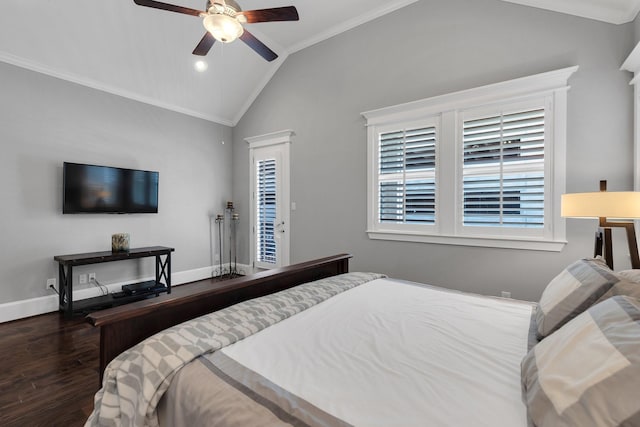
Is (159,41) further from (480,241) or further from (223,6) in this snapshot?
(480,241)

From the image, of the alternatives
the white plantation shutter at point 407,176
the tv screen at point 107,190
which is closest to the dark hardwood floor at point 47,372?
the tv screen at point 107,190

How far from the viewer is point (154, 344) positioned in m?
1.16

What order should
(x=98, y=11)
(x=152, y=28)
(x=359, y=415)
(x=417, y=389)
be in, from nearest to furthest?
1. (x=359, y=415)
2. (x=417, y=389)
3. (x=98, y=11)
4. (x=152, y=28)

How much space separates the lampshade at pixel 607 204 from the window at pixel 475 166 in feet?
2.49

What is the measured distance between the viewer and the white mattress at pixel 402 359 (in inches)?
33.8

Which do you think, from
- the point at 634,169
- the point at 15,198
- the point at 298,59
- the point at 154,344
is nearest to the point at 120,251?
the point at 15,198

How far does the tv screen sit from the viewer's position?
362cm

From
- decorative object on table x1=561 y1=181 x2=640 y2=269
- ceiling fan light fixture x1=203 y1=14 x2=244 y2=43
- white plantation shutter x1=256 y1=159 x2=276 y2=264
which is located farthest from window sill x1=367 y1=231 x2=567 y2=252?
ceiling fan light fixture x1=203 y1=14 x2=244 y2=43

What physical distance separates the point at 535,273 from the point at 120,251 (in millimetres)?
4749

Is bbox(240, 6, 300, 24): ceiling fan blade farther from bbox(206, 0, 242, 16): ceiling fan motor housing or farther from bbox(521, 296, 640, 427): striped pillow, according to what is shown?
bbox(521, 296, 640, 427): striped pillow

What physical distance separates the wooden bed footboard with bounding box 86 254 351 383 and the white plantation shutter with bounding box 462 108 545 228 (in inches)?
80.4

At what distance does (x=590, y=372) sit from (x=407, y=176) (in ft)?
9.52

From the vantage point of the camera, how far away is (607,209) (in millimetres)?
1876

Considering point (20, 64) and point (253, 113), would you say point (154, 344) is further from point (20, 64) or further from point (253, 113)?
point (253, 113)
